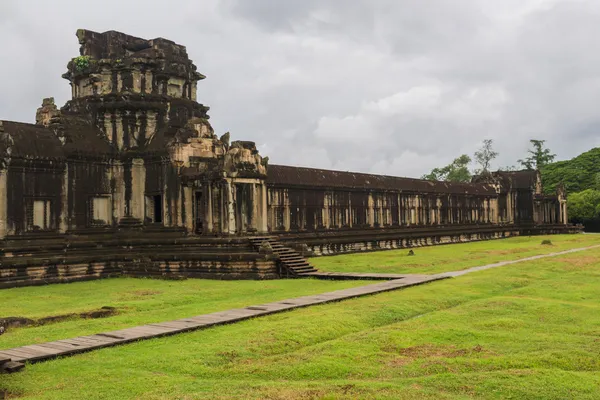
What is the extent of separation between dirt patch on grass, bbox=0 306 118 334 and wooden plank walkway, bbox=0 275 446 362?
7.61 feet

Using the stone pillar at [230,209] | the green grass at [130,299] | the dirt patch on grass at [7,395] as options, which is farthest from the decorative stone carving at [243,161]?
the dirt patch on grass at [7,395]

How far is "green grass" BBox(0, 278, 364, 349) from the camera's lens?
12.0 metres

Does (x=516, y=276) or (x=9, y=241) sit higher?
(x=9, y=241)

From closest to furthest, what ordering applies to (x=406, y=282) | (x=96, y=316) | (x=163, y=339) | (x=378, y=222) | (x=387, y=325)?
(x=163, y=339) < (x=387, y=325) < (x=96, y=316) < (x=406, y=282) < (x=378, y=222)

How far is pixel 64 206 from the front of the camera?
24766 millimetres

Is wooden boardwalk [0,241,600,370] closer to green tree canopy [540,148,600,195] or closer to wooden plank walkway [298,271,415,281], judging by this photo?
wooden plank walkway [298,271,415,281]

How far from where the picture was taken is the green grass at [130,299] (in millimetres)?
12023

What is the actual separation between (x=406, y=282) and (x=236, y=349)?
31.0ft

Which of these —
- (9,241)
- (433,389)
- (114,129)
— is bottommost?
(433,389)

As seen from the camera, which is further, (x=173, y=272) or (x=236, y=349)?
(x=173, y=272)

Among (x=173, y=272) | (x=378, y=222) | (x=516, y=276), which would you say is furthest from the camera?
(x=378, y=222)

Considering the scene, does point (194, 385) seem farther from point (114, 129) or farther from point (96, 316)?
point (114, 129)

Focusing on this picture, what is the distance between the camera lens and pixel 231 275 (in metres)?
23.2

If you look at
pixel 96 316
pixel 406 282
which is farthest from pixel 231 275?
pixel 96 316
